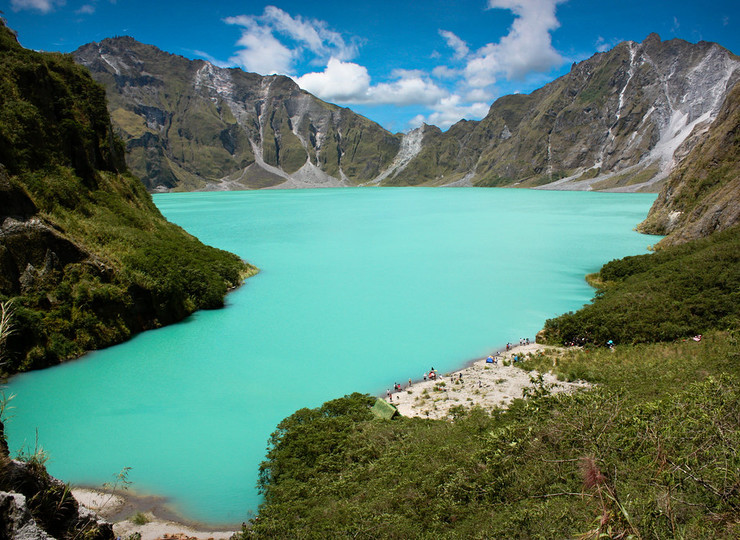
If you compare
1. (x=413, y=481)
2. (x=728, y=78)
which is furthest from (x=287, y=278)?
(x=728, y=78)

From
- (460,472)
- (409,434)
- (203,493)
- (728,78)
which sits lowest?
(203,493)

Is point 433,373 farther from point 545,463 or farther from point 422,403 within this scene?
point 545,463

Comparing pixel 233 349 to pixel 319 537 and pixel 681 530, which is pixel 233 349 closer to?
pixel 319 537

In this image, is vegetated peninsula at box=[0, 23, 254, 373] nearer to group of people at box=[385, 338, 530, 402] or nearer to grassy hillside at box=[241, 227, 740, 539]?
grassy hillside at box=[241, 227, 740, 539]

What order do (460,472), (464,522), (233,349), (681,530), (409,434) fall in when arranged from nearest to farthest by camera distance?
(681,530), (464,522), (460,472), (409,434), (233,349)

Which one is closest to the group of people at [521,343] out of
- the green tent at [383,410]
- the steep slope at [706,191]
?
the green tent at [383,410]

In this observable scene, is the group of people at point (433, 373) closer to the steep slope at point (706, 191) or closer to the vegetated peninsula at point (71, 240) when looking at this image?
the vegetated peninsula at point (71, 240)

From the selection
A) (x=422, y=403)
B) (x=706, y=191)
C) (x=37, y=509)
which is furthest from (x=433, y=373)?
(x=706, y=191)

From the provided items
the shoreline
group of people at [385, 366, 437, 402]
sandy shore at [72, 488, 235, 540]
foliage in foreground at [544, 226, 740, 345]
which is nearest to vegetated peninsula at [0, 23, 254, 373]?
sandy shore at [72, 488, 235, 540]
